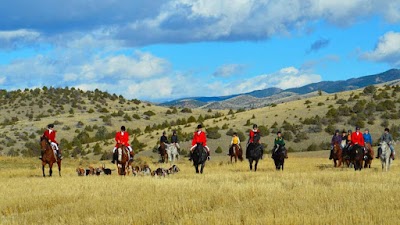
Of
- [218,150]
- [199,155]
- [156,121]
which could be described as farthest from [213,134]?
[199,155]

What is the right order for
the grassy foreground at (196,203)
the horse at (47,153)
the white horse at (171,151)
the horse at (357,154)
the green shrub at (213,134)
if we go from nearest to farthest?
the grassy foreground at (196,203), the horse at (47,153), the horse at (357,154), the white horse at (171,151), the green shrub at (213,134)

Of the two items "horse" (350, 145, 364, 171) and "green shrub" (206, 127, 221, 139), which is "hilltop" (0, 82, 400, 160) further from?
"horse" (350, 145, 364, 171)

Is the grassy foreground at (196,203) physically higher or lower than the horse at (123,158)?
lower

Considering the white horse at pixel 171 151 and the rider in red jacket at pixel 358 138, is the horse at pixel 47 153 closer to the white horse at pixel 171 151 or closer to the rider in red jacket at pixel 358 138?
the white horse at pixel 171 151

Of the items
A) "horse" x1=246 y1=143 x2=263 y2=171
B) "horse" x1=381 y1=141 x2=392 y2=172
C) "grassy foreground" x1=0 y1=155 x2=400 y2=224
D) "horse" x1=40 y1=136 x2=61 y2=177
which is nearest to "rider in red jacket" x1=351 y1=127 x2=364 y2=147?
"horse" x1=381 y1=141 x2=392 y2=172

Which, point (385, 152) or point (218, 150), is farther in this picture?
point (218, 150)

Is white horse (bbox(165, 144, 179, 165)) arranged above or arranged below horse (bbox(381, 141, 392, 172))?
above

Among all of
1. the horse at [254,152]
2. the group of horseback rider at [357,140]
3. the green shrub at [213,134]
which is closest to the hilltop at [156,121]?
the green shrub at [213,134]

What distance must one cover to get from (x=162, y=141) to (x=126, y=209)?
2361 centimetres

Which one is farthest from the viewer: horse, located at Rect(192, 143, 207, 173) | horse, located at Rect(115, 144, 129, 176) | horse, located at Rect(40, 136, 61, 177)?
horse, located at Rect(192, 143, 207, 173)

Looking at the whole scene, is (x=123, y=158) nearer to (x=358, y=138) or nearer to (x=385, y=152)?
(x=358, y=138)

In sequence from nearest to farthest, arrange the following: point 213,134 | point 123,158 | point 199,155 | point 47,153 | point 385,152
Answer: point 47,153, point 123,158, point 199,155, point 385,152, point 213,134

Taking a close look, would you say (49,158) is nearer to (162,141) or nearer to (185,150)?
(162,141)

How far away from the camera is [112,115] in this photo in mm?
86312
